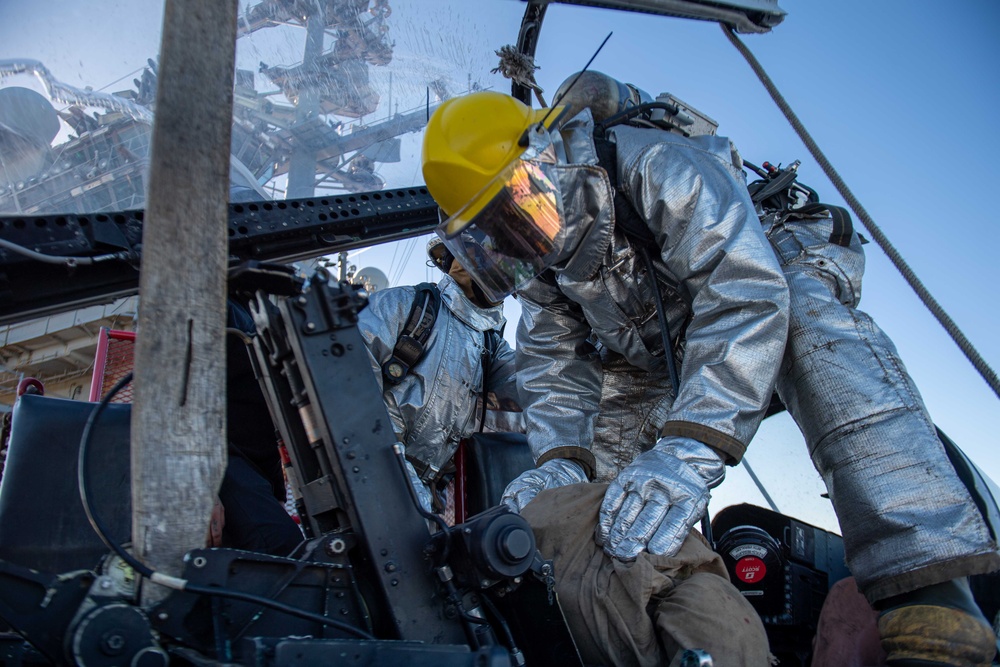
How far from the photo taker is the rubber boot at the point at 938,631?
4.92 ft

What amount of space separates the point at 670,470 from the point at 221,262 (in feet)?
3.53

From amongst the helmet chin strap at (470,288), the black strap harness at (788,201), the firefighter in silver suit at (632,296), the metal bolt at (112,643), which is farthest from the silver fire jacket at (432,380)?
the metal bolt at (112,643)

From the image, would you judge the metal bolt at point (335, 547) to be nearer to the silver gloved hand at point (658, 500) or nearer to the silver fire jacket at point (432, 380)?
the silver gloved hand at point (658, 500)

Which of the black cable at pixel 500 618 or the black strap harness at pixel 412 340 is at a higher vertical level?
the black strap harness at pixel 412 340

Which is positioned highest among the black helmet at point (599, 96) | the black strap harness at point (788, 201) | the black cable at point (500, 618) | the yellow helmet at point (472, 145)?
the black helmet at point (599, 96)

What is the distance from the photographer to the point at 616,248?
7.13 feet

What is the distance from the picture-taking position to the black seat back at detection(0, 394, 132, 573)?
1.56 m

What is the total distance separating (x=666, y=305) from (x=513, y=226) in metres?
0.65

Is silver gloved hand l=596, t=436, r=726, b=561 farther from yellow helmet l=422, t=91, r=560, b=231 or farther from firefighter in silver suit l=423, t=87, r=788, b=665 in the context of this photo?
yellow helmet l=422, t=91, r=560, b=231

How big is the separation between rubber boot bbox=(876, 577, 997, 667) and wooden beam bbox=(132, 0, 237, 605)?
1519mm

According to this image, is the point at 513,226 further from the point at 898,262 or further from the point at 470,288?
the point at 898,262

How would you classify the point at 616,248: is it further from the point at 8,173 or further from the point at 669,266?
the point at 8,173

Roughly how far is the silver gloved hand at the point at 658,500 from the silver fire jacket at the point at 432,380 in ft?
5.06

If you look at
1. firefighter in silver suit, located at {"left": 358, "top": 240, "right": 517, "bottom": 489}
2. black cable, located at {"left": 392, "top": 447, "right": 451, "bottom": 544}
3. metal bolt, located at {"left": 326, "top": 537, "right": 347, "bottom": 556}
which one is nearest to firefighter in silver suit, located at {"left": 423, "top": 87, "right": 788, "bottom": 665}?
black cable, located at {"left": 392, "top": 447, "right": 451, "bottom": 544}
